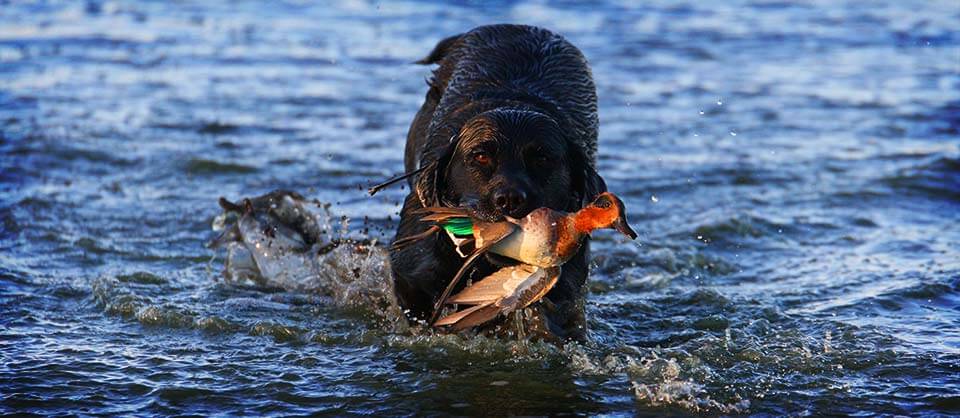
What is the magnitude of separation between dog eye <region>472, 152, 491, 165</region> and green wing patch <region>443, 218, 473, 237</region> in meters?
0.39

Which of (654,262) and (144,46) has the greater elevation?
(144,46)

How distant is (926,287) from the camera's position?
663cm

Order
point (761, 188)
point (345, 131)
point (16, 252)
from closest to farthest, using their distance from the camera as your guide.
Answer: point (16, 252) → point (761, 188) → point (345, 131)

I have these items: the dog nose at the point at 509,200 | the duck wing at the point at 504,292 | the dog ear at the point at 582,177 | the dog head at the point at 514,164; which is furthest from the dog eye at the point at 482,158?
the duck wing at the point at 504,292

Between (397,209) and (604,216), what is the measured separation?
397cm

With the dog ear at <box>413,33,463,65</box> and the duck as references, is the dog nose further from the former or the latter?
the dog ear at <box>413,33,463,65</box>

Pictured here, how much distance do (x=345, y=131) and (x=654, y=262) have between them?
384 cm

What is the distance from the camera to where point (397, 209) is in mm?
8234

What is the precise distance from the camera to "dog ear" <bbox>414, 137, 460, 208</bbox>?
544 cm

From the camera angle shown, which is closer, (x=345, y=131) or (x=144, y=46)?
(x=345, y=131)

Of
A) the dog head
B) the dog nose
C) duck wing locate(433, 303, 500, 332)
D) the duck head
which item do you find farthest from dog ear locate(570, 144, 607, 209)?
the duck head

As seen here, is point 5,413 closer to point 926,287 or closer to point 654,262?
point 654,262

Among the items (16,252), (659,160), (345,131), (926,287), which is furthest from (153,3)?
(926,287)

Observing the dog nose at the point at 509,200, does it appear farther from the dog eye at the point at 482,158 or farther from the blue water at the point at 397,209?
the blue water at the point at 397,209
